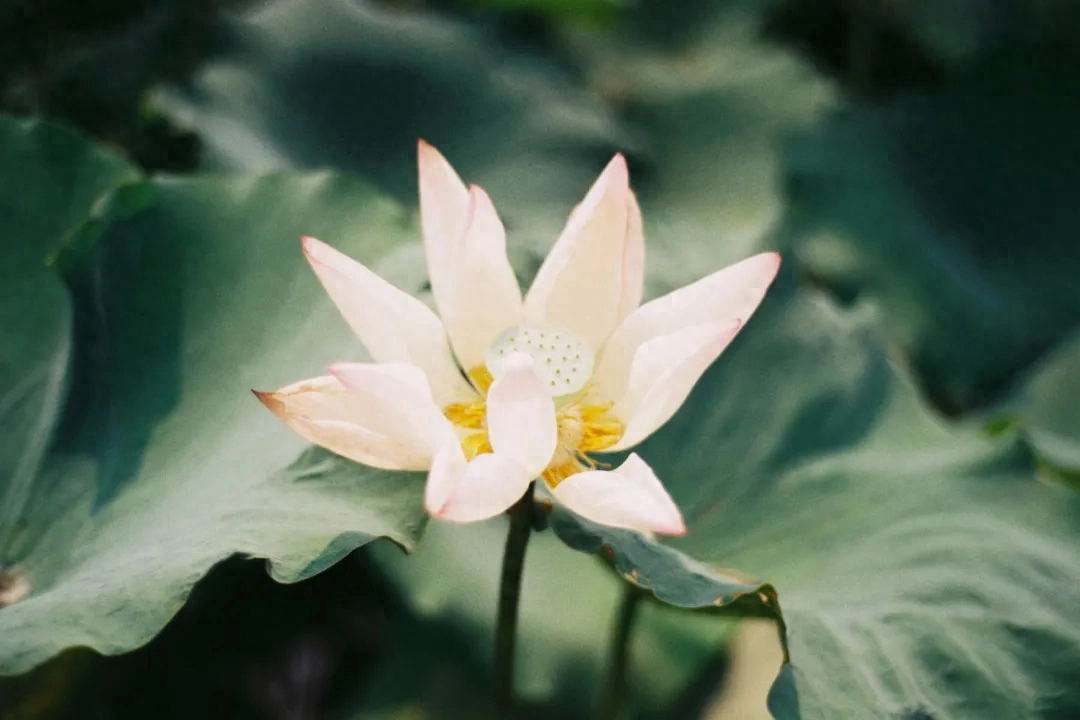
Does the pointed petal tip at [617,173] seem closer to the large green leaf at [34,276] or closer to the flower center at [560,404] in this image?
the flower center at [560,404]

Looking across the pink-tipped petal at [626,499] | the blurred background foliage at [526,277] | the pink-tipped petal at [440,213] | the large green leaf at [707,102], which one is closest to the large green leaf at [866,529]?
the blurred background foliage at [526,277]

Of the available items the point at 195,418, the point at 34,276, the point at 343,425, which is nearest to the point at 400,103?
the point at 34,276

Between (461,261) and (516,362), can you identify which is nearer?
(516,362)

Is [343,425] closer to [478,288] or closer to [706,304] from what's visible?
[478,288]

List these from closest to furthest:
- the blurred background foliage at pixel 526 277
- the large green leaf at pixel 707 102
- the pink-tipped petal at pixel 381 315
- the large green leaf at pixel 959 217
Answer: the pink-tipped petal at pixel 381 315 < the blurred background foliage at pixel 526 277 < the large green leaf at pixel 959 217 < the large green leaf at pixel 707 102

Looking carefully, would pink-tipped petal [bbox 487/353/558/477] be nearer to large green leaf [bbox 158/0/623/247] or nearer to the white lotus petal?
the white lotus petal

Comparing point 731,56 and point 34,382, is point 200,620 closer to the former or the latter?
point 34,382
